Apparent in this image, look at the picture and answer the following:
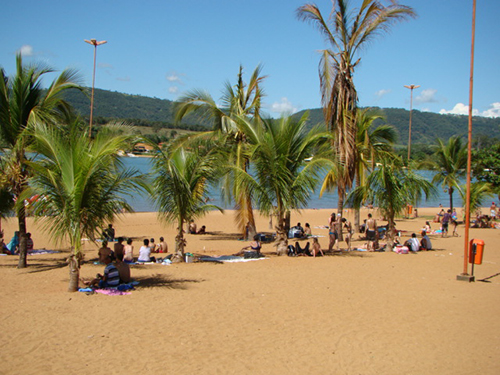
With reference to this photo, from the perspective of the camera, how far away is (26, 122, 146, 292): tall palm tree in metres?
8.30

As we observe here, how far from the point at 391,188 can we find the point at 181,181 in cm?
699

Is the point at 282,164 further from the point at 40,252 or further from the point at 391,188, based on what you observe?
the point at 40,252

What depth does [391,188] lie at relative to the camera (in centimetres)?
1472

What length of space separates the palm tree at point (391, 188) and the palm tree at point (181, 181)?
533 cm

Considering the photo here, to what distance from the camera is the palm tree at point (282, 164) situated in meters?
13.4

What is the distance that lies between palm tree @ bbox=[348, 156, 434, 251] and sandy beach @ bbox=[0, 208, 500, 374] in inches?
119

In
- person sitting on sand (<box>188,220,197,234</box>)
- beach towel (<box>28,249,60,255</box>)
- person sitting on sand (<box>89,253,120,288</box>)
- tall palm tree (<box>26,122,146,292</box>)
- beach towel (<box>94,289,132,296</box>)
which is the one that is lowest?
beach towel (<box>28,249,60,255</box>)

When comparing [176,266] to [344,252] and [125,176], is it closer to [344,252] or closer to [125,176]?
[125,176]

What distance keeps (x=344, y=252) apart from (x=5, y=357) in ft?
37.3

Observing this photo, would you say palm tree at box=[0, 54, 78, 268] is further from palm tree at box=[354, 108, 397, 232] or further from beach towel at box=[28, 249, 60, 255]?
palm tree at box=[354, 108, 397, 232]

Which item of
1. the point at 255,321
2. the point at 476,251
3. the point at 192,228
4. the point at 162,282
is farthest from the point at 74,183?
the point at 192,228

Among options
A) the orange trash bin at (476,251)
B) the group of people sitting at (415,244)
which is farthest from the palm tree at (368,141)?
the orange trash bin at (476,251)

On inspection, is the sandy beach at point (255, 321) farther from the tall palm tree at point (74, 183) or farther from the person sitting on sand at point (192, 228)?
the person sitting on sand at point (192, 228)

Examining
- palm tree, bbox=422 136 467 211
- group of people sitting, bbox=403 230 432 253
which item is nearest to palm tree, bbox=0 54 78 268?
group of people sitting, bbox=403 230 432 253
